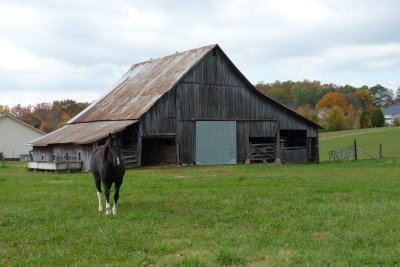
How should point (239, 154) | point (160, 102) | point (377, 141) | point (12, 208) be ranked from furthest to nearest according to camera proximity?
point (377, 141) → point (239, 154) → point (160, 102) → point (12, 208)

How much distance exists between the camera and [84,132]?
36.3 m

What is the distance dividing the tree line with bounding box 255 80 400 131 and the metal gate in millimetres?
70148

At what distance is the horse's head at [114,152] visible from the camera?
1266 cm

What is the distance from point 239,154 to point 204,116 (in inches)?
151

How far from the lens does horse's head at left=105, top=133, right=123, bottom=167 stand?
12664mm

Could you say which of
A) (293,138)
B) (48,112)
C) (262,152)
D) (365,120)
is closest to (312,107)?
(365,120)

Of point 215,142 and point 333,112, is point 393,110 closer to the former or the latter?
point 333,112

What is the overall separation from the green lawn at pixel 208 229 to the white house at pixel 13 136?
57328mm

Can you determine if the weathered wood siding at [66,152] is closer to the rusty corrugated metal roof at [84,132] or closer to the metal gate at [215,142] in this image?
the rusty corrugated metal roof at [84,132]

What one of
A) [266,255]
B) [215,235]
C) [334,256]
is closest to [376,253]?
[334,256]

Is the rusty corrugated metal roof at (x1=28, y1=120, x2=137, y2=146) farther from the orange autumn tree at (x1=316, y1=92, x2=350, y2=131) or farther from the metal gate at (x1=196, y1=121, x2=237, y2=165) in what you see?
the orange autumn tree at (x1=316, y1=92, x2=350, y2=131)

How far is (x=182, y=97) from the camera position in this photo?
37.1 m

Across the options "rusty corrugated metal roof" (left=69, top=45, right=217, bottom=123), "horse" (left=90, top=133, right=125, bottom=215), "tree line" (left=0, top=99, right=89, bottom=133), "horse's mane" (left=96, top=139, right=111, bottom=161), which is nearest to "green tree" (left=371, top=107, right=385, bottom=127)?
"tree line" (left=0, top=99, right=89, bottom=133)

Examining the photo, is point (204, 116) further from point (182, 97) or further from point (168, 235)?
point (168, 235)
